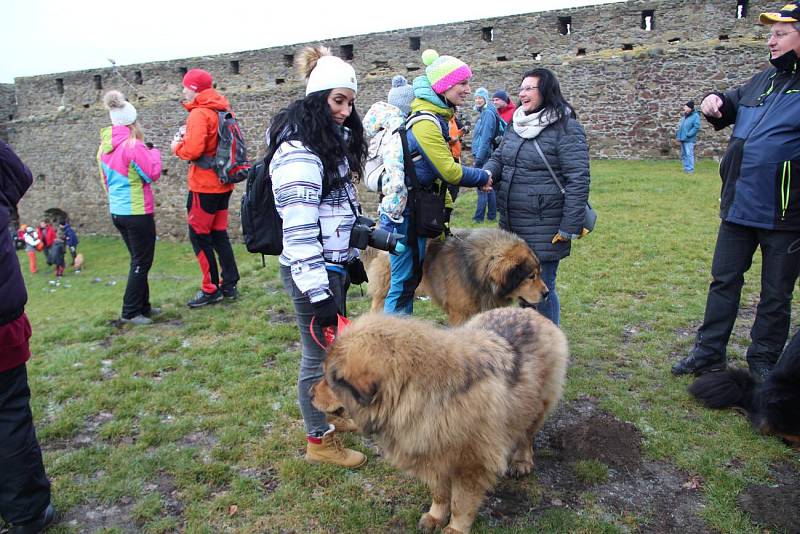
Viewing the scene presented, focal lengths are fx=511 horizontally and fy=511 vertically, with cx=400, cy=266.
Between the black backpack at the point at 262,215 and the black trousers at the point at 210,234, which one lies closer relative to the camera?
the black backpack at the point at 262,215

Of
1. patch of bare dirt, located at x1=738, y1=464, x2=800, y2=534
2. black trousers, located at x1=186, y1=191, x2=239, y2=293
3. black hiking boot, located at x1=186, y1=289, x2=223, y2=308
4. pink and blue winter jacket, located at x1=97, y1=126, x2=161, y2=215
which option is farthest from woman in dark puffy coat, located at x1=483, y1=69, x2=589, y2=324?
black hiking boot, located at x1=186, y1=289, x2=223, y2=308

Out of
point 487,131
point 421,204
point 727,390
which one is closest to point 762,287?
point 727,390

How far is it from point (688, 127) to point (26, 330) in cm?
1577

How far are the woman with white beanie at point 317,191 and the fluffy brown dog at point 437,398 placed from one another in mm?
417

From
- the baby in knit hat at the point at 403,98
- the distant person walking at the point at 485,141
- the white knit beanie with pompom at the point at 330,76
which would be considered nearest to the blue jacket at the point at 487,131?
the distant person walking at the point at 485,141

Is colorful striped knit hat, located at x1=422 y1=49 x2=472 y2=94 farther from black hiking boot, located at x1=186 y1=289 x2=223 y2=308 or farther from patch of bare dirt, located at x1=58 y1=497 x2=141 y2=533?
black hiking boot, located at x1=186 y1=289 x2=223 y2=308

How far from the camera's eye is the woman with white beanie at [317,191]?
257cm

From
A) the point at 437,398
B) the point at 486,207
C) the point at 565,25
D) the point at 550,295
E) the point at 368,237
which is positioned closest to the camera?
the point at 437,398

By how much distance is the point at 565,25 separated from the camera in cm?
1773

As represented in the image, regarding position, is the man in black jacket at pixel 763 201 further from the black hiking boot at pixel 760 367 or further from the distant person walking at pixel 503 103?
the distant person walking at pixel 503 103

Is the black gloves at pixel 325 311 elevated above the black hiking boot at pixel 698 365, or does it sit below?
above

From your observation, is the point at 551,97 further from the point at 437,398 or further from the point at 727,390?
the point at 437,398

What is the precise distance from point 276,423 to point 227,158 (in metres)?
3.18

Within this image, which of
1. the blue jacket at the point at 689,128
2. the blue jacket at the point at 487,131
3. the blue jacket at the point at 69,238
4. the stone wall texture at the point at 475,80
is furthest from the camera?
the blue jacket at the point at 69,238
